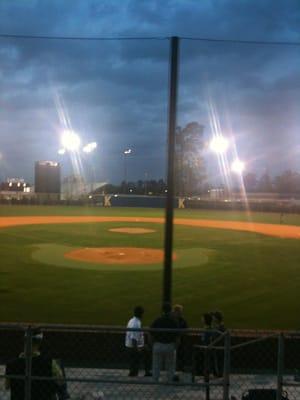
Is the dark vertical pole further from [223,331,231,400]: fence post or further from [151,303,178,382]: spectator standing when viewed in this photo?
[223,331,231,400]: fence post

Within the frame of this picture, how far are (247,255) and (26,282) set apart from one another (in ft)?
40.8

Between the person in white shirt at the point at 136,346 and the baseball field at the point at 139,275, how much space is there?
13.4 feet

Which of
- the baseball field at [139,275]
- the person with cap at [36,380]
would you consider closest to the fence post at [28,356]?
the person with cap at [36,380]

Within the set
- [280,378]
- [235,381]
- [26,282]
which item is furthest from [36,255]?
[280,378]

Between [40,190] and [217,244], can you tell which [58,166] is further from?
[217,244]

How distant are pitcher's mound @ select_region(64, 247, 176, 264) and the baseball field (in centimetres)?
5

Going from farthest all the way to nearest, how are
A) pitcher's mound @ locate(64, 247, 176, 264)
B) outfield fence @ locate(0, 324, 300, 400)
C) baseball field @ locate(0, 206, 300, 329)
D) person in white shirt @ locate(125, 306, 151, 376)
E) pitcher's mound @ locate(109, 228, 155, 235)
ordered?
pitcher's mound @ locate(109, 228, 155, 235) → pitcher's mound @ locate(64, 247, 176, 264) → baseball field @ locate(0, 206, 300, 329) → person in white shirt @ locate(125, 306, 151, 376) → outfield fence @ locate(0, 324, 300, 400)

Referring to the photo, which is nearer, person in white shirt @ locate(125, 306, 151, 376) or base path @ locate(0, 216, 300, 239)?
person in white shirt @ locate(125, 306, 151, 376)

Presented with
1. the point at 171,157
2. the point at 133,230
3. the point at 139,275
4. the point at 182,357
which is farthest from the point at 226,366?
the point at 133,230

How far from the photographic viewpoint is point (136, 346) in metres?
9.28

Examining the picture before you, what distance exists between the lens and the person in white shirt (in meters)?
9.26

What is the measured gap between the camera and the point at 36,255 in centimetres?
2478

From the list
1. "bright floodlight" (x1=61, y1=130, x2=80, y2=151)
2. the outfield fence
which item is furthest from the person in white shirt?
"bright floodlight" (x1=61, y1=130, x2=80, y2=151)

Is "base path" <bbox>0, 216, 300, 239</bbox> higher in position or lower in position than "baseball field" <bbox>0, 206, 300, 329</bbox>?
higher
